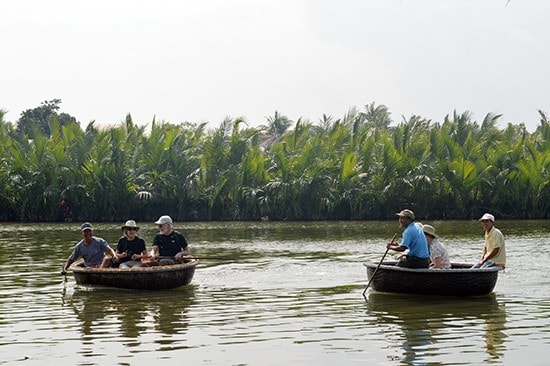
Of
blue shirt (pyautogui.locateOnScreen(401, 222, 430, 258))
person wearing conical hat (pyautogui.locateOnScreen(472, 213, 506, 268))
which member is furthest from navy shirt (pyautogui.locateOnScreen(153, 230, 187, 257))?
person wearing conical hat (pyautogui.locateOnScreen(472, 213, 506, 268))

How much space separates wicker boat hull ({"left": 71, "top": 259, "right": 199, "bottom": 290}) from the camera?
56.3ft

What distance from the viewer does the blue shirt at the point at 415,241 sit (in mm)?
16000

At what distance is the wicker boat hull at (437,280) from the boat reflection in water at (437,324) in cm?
12

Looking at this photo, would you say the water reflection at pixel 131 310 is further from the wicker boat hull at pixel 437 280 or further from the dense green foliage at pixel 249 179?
the dense green foliage at pixel 249 179

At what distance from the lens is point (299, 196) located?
154 feet

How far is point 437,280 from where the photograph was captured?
52.3 feet

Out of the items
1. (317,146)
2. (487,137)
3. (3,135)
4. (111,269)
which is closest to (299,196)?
(317,146)

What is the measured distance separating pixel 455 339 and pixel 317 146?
117 ft

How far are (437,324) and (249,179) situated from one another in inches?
1337

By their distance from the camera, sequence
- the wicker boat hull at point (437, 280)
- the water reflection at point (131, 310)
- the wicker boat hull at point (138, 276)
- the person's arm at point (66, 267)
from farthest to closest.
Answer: the person's arm at point (66, 267) → the wicker boat hull at point (138, 276) → the wicker boat hull at point (437, 280) → the water reflection at point (131, 310)

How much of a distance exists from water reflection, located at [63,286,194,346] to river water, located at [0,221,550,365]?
0.05 feet

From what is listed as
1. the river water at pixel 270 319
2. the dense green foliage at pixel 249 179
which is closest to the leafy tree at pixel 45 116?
the dense green foliage at pixel 249 179

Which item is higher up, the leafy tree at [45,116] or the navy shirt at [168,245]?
the leafy tree at [45,116]

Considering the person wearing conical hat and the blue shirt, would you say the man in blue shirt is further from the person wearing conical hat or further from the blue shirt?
the person wearing conical hat
